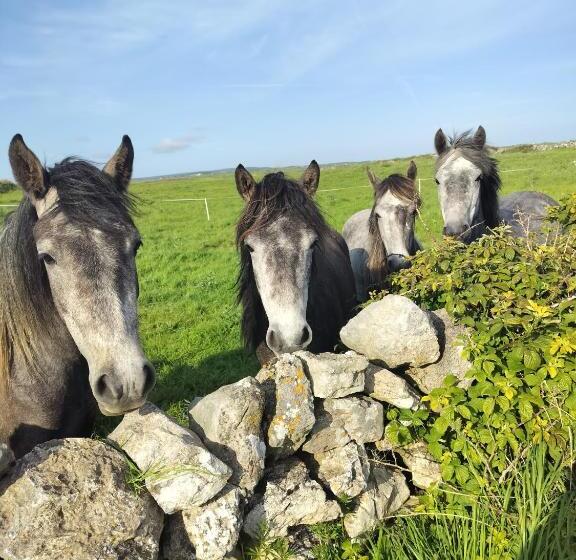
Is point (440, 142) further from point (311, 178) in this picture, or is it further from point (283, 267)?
point (283, 267)

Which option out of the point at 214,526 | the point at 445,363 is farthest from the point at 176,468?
the point at 445,363

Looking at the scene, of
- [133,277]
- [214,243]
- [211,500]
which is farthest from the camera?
[214,243]

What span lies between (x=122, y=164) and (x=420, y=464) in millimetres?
2693

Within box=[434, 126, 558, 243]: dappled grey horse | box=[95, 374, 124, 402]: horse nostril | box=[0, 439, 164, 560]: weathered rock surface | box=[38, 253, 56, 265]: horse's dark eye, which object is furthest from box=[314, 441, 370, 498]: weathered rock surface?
box=[434, 126, 558, 243]: dappled grey horse

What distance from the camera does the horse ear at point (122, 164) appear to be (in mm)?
3055

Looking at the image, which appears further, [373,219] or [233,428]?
[373,219]

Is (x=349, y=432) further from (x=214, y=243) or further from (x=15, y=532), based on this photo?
(x=214, y=243)

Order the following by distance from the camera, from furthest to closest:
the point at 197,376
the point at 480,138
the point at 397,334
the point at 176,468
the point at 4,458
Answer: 1. the point at 480,138
2. the point at 197,376
3. the point at 397,334
4. the point at 176,468
5. the point at 4,458

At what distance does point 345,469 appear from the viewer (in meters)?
2.59

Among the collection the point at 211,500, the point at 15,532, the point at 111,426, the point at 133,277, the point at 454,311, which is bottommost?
the point at 111,426

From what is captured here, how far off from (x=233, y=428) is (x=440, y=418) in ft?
3.85

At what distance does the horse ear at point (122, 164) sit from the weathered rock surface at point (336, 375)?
171 cm

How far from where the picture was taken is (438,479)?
2795 mm

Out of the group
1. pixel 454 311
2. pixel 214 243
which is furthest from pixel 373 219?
pixel 214 243
